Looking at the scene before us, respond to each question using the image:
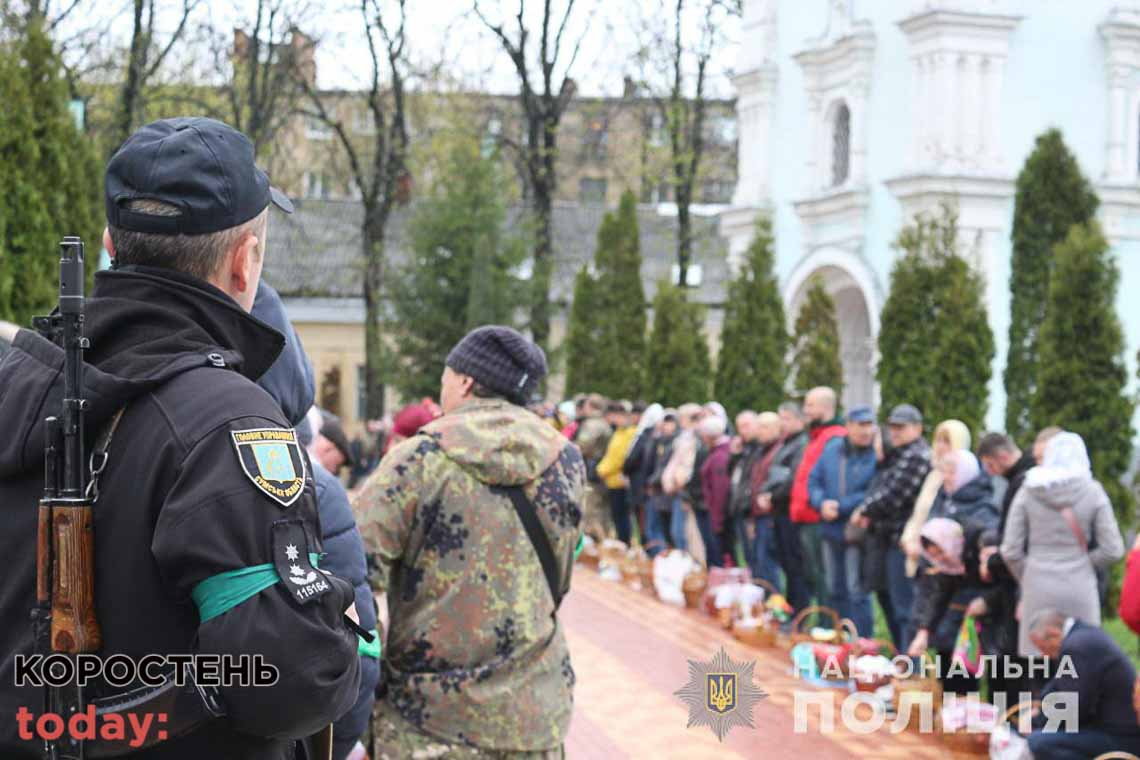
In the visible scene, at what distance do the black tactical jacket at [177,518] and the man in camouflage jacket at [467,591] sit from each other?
1999 mm

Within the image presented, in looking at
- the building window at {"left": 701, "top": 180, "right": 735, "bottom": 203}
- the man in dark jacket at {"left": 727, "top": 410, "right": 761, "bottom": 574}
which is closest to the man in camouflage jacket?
the man in dark jacket at {"left": 727, "top": 410, "right": 761, "bottom": 574}

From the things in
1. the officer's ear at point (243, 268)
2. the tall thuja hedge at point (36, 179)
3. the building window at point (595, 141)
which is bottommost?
the officer's ear at point (243, 268)

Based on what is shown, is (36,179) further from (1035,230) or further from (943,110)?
(943,110)

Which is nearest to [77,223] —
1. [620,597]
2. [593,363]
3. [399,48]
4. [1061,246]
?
[620,597]

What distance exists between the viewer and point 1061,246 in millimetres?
14625

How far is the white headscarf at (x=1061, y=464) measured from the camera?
8656mm

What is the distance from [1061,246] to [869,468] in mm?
4248

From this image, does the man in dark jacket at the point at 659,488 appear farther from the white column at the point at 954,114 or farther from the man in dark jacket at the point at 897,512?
the white column at the point at 954,114

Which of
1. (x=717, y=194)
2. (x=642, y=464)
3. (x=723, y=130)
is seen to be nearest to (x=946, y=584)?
(x=642, y=464)

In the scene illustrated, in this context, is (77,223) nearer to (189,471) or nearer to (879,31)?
(189,471)

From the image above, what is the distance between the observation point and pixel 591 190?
184 feet

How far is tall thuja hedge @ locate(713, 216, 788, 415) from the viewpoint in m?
23.8

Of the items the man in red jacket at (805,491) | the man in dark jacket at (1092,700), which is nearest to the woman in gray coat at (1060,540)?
the man in dark jacket at (1092,700)

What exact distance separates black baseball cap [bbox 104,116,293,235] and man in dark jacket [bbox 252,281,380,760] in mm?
617
